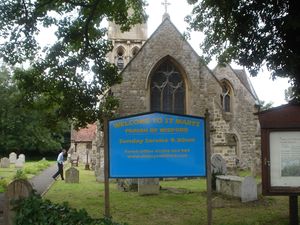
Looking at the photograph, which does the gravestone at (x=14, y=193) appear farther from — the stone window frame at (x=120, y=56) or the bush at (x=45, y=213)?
the stone window frame at (x=120, y=56)

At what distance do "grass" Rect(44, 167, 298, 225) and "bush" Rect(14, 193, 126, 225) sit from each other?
4.22 m

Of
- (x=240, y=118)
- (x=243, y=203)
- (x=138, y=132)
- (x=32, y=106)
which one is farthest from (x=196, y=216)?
(x=240, y=118)

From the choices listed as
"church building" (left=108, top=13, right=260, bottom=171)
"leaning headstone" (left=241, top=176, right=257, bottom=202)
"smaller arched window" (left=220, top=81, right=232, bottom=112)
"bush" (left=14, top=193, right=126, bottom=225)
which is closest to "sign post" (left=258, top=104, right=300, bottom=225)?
"leaning headstone" (left=241, top=176, right=257, bottom=202)

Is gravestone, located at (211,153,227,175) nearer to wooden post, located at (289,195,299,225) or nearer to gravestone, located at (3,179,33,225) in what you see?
wooden post, located at (289,195,299,225)

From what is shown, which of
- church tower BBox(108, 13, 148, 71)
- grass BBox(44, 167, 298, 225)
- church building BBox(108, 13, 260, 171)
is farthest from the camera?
church tower BBox(108, 13, 148, 71)

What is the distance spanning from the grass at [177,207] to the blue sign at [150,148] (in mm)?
2025

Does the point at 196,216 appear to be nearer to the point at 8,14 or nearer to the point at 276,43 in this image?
the point at 276,43

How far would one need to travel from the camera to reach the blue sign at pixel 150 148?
8617 millimetres

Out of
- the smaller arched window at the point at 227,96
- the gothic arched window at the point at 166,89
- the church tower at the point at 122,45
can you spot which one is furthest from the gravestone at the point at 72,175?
the church tower at the point at 122,45

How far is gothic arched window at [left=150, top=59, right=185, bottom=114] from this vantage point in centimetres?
2439

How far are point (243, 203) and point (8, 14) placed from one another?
9.25 metres

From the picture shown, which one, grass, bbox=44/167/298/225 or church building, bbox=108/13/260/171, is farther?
church building, bbox=108/13/260/171

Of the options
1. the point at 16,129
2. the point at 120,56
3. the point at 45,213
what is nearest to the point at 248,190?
the point at 45,213

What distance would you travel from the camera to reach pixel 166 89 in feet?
80.3
